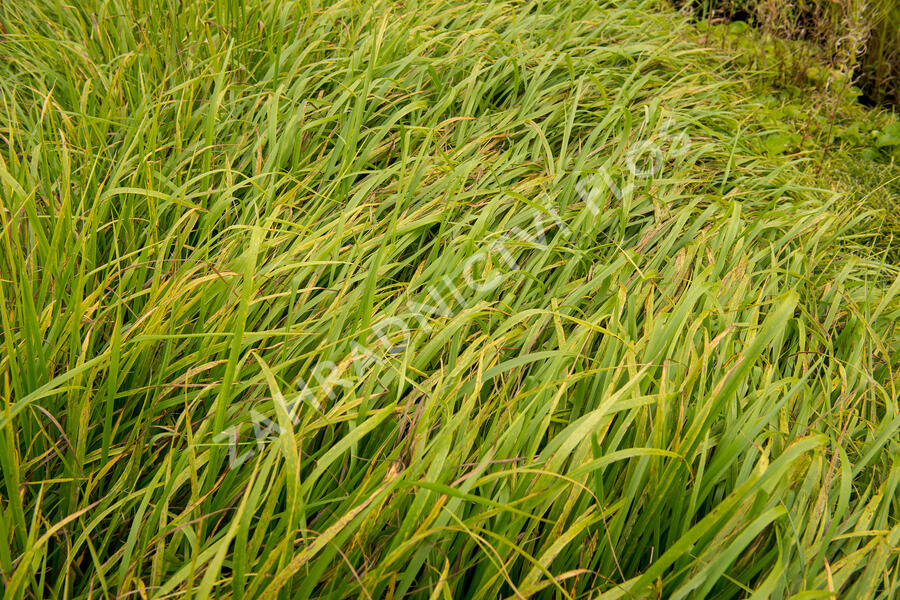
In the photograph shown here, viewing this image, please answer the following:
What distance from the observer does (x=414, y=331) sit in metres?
1.44

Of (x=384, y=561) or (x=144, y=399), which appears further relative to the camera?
(x=144, y=399)

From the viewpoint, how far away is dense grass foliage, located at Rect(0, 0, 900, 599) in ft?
3.68

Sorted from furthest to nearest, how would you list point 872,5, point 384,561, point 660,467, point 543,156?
point 872,5, point 543,156, point 660,467, point 384,561

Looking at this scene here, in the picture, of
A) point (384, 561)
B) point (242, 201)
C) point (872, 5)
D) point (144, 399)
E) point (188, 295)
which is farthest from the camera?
point (872, 5)

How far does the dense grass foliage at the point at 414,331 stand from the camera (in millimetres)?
1123

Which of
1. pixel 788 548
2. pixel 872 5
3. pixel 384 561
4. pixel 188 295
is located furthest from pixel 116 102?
pixel 872 5

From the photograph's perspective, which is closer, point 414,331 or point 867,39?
point 414,331

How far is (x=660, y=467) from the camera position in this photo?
122cm

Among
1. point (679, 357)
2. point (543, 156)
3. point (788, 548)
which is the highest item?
point (543, 156)

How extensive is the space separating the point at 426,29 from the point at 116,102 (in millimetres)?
1123

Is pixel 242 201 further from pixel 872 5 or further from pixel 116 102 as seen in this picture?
pixel 872 5

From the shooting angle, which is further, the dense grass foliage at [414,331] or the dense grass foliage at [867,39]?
the dense grass foliage at [867,39]

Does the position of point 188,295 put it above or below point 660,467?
above

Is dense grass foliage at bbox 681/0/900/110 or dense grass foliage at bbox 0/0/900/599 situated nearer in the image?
dense grass foliage at bbox 0/0/900/599
